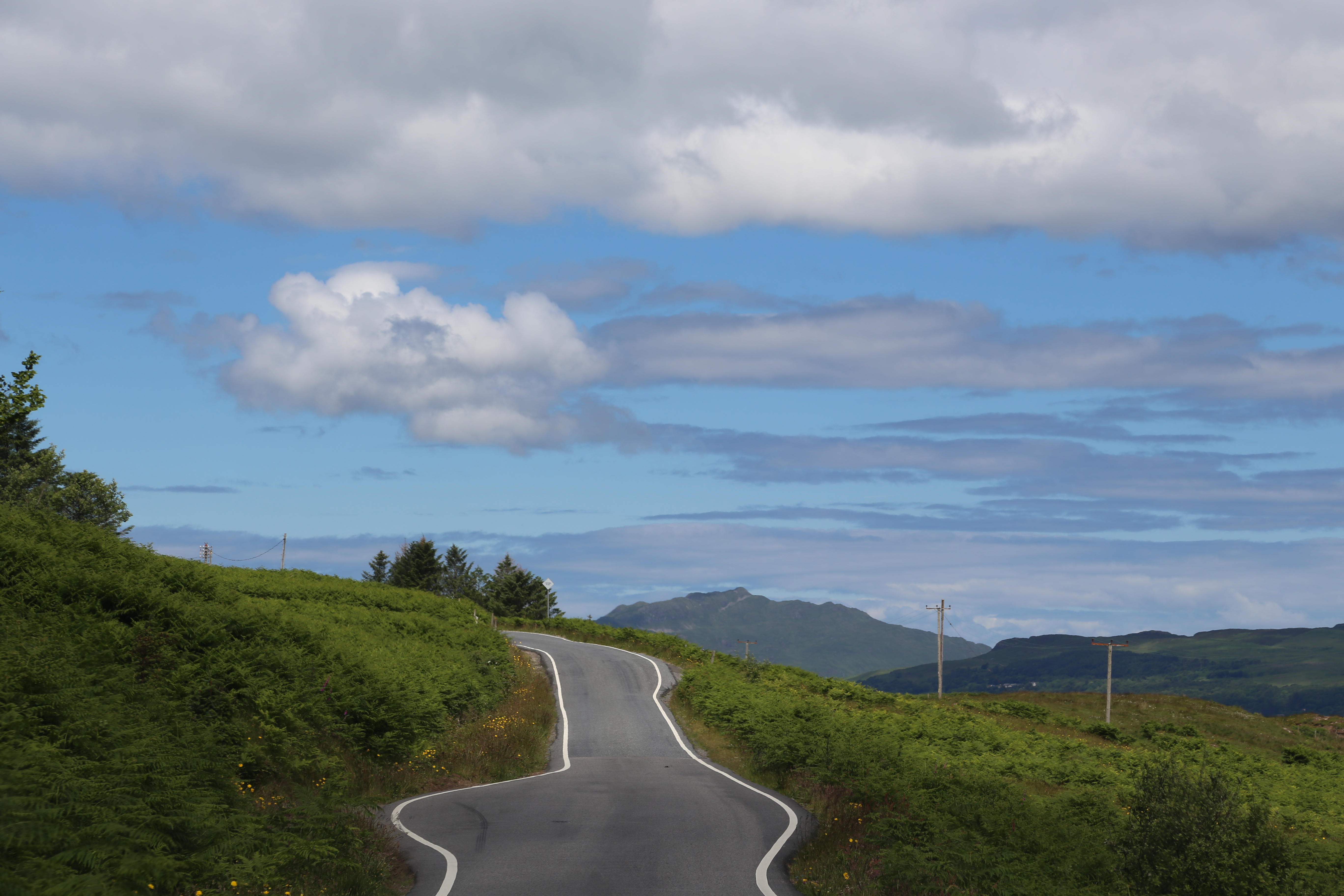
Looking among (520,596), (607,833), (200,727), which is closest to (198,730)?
(200,727)

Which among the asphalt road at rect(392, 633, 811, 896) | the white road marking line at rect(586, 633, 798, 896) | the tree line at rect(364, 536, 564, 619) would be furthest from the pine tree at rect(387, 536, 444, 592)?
the asphalt road at rect(392, 633, 811, 896)

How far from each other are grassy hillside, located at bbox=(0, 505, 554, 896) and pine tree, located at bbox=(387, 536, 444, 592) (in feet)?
210

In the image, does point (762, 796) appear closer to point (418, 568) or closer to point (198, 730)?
point (198, 730)

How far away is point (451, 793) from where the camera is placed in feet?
73.9

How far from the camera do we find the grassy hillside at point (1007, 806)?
12773 millimetres

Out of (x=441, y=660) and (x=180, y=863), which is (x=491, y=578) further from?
(x=180, y=863)

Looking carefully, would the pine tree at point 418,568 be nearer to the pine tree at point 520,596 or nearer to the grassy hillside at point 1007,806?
the pine tree at point 520,596

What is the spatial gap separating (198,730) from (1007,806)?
12.8 metres

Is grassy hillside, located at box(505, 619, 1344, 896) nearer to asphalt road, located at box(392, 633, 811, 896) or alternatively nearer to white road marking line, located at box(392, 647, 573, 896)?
asphalt road, located at box(392, 633, 811, 896)

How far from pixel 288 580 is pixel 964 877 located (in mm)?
45660

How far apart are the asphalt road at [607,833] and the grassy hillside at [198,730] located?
3.75ft

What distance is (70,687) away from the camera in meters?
13.3

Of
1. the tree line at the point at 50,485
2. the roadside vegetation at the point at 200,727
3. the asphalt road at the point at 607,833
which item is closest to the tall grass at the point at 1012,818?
the asphalt road at the point at 607,833

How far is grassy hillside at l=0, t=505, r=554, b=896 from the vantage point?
30.8 ft
